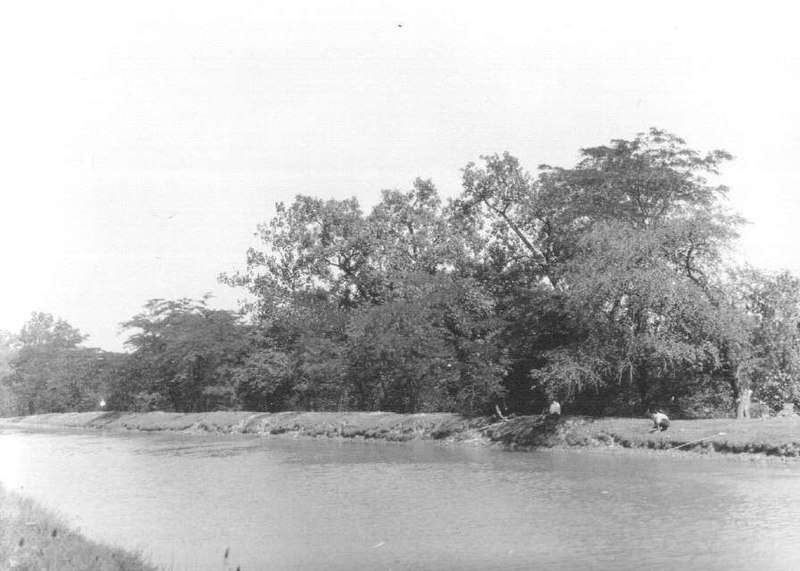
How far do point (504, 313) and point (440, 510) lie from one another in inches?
1078

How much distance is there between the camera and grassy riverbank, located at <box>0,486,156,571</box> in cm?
1087

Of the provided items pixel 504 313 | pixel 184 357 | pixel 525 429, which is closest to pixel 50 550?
pixel 525 429

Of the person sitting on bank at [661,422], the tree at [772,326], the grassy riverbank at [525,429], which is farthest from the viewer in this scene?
the tree at [772,326]

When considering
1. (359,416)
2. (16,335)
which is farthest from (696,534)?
(16,335)

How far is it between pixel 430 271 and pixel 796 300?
25243mm

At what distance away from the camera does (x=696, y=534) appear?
1413 cm

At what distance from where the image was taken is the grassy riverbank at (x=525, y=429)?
26.5 m

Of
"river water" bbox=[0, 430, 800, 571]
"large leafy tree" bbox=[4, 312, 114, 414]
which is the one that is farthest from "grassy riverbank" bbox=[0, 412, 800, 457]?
"large leafy tree" bbox=[4, 312, 114, 414]

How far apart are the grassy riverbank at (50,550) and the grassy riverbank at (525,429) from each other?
21.1 metres

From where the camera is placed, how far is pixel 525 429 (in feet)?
115

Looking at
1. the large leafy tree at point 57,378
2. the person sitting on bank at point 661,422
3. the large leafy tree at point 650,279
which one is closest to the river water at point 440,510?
the person sitting on bank at point 661,422

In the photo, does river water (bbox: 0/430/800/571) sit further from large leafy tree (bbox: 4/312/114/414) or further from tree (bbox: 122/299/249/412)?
large leafy tree (bbox: 4/312/114/414)

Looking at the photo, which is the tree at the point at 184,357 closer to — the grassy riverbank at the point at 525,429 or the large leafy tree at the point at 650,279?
the grassy riverbank at the point at 525,429

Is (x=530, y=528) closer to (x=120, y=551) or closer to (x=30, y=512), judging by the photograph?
(x=120, y=551)
